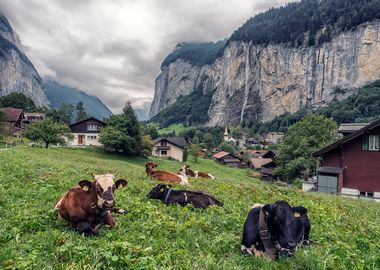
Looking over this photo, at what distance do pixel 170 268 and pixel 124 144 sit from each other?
61195 millimetres

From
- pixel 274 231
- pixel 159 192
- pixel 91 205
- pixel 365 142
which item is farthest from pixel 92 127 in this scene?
pixel 274 231

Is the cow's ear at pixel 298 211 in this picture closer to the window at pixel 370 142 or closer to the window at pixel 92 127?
the window at pixel 370 142

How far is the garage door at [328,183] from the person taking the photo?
32.8 metres

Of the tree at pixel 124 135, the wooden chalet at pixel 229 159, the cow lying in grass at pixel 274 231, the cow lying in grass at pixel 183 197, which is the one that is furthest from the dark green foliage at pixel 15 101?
the cow lying in grass at pixel 274 231

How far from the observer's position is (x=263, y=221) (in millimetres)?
6500

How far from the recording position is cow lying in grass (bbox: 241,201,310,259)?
6.18 meters

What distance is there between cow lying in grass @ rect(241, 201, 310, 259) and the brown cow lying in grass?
295cm

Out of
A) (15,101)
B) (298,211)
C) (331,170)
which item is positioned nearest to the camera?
(298,211)

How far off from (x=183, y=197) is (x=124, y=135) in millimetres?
55778

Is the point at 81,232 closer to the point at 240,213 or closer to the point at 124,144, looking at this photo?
the point at 240,213

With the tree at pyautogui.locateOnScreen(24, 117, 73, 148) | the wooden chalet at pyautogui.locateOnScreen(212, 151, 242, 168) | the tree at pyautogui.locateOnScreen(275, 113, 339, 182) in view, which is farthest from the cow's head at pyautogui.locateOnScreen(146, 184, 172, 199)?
the wooden chalet at pyautogui.locateOnScreen(212, 151, 242, 168)

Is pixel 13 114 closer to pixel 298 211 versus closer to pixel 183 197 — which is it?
pixel 183 197

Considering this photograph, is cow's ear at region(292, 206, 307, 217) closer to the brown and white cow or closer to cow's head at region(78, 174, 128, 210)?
cow's head at region(78, 174, 128, 210)

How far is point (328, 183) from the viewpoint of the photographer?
33156mm
